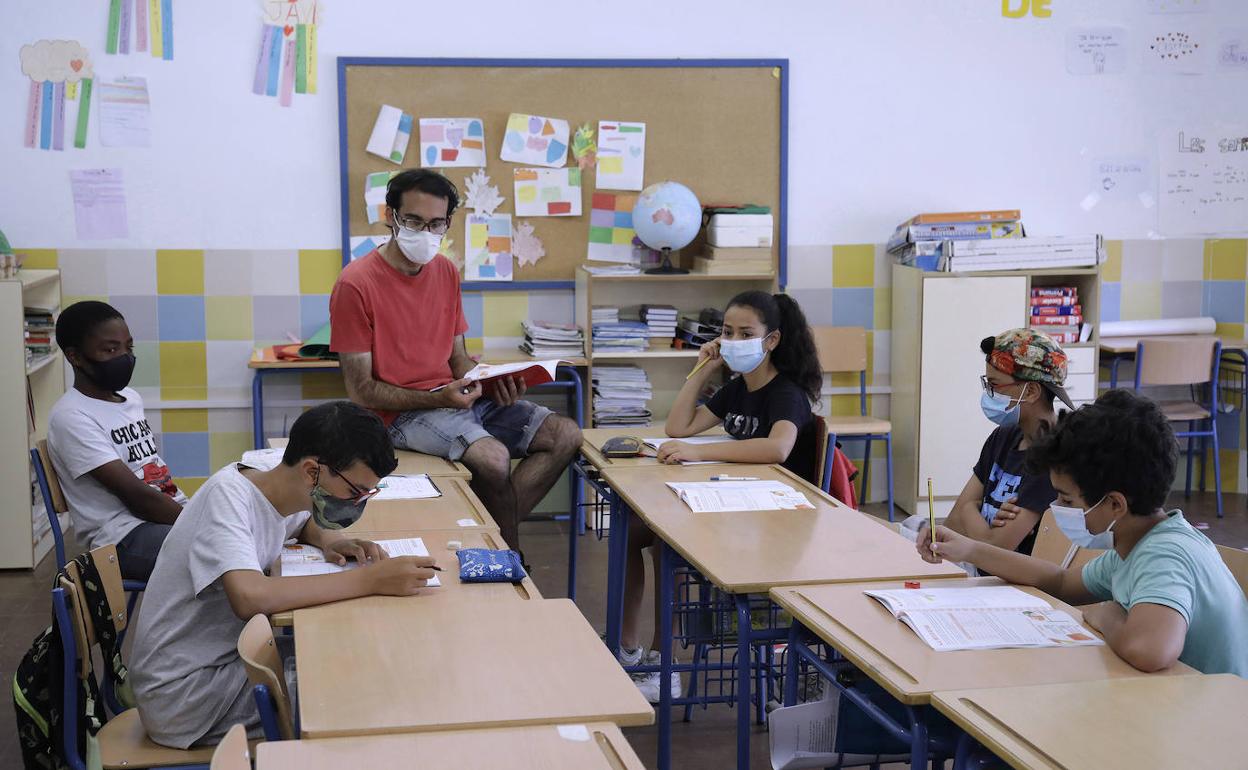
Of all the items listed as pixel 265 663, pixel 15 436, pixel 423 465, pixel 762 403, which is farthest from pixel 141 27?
pixel 265 663

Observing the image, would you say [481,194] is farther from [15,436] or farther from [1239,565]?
[1239,565]

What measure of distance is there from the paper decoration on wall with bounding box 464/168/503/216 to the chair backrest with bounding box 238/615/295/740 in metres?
3.87

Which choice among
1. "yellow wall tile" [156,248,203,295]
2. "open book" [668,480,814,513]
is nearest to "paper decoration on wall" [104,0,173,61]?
"yellow wall tile" [156,248,203,295]

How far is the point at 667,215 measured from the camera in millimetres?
5879

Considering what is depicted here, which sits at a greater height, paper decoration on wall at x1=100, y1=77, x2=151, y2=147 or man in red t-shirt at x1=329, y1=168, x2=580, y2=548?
paper decoration on wall at x1=100, y1=77, x2=151, y2=147

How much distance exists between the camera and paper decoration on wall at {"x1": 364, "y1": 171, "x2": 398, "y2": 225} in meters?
5.94

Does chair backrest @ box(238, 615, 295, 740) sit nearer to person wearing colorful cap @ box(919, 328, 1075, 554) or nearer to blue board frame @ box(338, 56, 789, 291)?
person wearing colorful cap @ box(919, 328, 1075, 554)

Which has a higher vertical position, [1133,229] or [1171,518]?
[1133,229]

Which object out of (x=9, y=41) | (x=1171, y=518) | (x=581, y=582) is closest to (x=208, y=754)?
(x=1171, y=518)

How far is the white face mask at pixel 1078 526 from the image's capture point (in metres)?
2.44

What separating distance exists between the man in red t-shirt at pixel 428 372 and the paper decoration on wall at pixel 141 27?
1950 mm

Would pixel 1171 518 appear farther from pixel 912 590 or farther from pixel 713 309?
pixel 713 309

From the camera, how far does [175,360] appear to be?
19.6 ft

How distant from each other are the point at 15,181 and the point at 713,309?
10.5 ft
